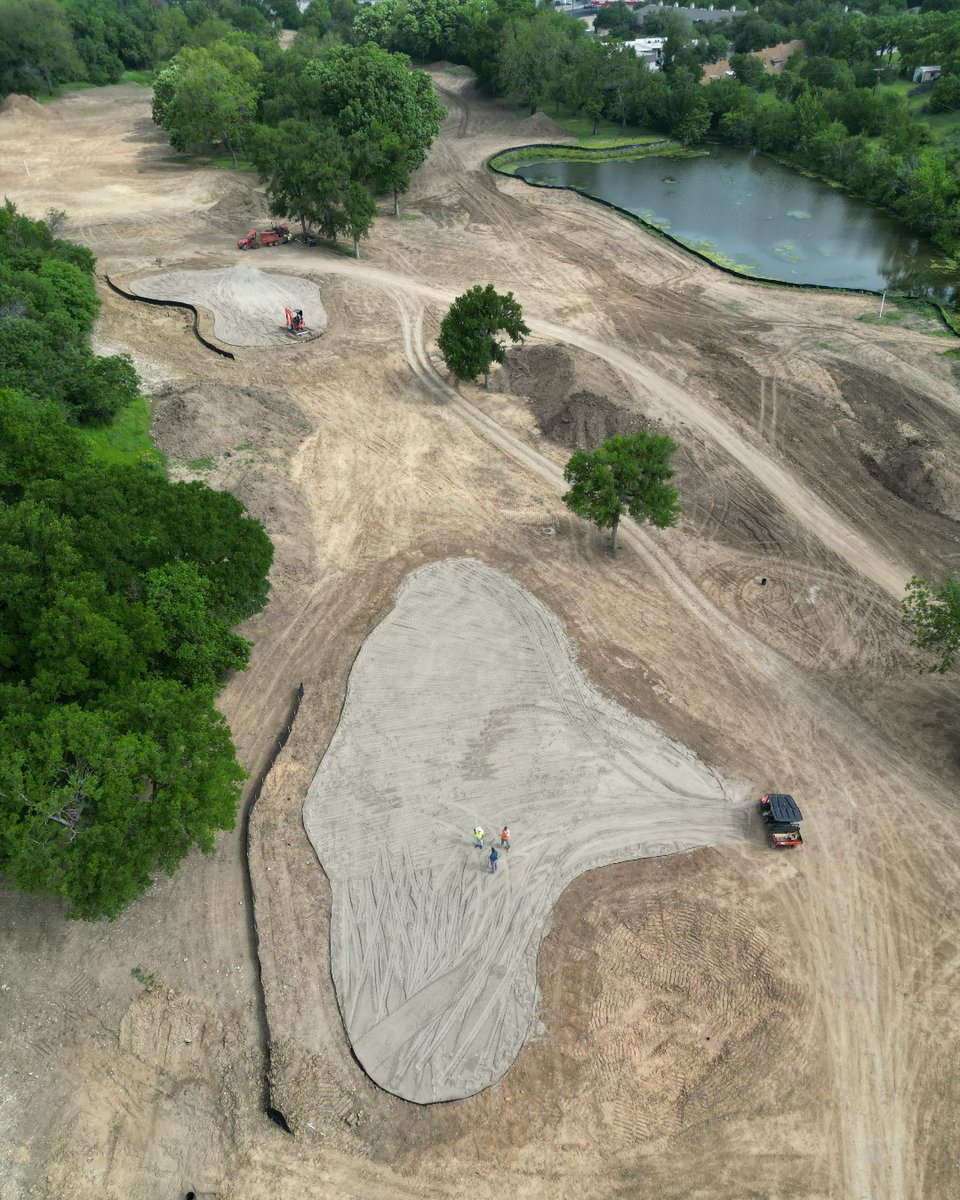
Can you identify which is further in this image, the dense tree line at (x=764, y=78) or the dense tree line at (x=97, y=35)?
the dense tree line at (x=97, y=35)

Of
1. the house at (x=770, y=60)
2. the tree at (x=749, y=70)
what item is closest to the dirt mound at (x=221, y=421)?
the tree at (x=749, y=70)

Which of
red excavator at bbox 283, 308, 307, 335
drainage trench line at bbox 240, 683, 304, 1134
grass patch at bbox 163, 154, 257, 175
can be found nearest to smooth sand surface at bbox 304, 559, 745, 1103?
drainage trench line at bbox 240, 683, 304, 1134

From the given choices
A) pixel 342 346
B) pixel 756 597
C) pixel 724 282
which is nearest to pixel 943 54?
pixel 724 282

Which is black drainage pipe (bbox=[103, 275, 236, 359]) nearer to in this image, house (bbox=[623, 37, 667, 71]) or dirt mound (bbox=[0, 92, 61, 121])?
dirt mound (bbox=[0, 92, 61, 121])

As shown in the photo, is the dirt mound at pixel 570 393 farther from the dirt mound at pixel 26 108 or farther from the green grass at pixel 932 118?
the dirt mound at pixel 26 108

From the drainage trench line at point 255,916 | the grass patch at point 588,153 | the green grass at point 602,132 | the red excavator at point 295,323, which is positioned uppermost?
the green grass at point 602,132

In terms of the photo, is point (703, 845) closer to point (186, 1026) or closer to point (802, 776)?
point (802, 776)

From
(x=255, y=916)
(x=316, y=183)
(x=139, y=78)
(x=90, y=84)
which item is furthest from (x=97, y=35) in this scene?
(x=255, y=916)

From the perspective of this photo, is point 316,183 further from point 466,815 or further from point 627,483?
point 466,815
